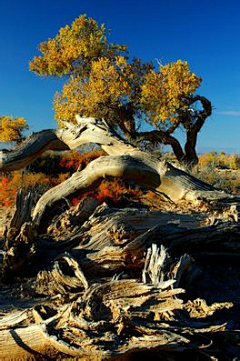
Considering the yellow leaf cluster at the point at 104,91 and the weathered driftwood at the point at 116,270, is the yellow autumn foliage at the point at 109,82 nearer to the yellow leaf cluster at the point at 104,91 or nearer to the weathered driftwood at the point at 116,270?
the yellow leaf cluster at the point at 104,91

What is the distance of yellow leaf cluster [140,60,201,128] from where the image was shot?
59.4ft

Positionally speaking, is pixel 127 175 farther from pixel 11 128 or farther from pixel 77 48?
pixel 11 128

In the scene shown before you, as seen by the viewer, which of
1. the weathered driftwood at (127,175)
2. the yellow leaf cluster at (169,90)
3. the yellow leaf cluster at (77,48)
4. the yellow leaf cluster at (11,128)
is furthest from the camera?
the yellow leaf cluster at (11,128)

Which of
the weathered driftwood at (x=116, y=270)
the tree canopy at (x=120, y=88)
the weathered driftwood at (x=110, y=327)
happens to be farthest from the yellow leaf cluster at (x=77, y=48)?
the weathered driftwood at (x=110, y=327)

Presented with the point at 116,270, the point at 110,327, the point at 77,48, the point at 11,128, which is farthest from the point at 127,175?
the point at 11,128

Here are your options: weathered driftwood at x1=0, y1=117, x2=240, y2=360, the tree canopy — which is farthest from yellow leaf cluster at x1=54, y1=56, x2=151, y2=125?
weathered driftwood at x1=0, y1=117, x2=240, y2=360

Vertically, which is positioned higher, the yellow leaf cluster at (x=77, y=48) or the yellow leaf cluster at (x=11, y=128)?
the yellow leaf cluster at (x=77, y=48)

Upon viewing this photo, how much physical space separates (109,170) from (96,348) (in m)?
3.85

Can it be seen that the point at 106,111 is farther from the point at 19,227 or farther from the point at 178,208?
the point at 19,227

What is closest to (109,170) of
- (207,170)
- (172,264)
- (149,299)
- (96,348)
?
(172,264)

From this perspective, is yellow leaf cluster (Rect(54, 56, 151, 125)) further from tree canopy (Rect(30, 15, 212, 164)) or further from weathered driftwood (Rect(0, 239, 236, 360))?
weathered driftwood (Rect(0, 239, 236, 360))

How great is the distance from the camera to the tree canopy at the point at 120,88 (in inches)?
721

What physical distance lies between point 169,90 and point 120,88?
2560 mm

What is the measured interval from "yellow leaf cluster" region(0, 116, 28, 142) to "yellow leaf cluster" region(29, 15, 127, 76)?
4993mm
